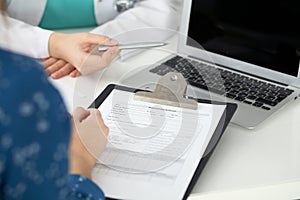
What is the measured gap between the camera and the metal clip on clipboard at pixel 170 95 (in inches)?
36.7

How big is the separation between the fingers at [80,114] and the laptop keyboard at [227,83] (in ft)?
0.79

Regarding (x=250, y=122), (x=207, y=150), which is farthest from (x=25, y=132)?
(x=250, y=122)

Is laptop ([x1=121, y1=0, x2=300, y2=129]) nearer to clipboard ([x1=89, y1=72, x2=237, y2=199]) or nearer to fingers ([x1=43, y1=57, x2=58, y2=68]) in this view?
clipboard ([x1=89, y1=72, x2=237, y2=199])

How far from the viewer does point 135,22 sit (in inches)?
51.6

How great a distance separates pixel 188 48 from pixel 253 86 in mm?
171

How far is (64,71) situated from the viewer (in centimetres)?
108

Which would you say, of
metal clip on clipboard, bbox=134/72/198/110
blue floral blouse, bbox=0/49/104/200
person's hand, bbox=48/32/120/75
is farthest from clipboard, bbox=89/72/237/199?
blue floral blouse, bbox=0/49/104/200

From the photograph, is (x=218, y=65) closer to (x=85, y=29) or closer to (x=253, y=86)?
(x=253, y=86)

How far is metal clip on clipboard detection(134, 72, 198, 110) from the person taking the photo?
0.93 m

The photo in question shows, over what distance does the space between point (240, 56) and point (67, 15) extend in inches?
19.3

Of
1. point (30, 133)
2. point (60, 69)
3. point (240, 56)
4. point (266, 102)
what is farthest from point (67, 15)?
point (30, 133)

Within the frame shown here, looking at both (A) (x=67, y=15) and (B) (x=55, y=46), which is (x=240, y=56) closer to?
(B) (x=55, y=46)

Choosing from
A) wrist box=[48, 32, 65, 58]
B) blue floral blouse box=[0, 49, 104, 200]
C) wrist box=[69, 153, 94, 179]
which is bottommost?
wrist box=[48, 32, 65, 58]

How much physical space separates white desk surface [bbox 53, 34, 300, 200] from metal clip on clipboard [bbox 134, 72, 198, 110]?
83mm
